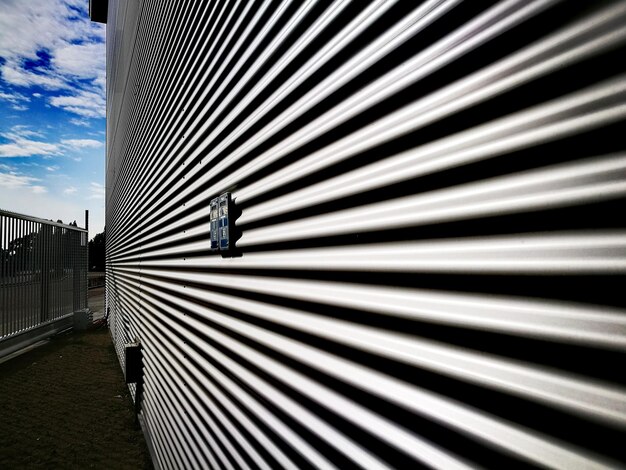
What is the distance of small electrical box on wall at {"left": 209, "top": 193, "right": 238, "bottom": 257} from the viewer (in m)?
1.97

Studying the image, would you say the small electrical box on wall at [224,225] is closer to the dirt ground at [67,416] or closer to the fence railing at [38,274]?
the dirt ground at [67,416]

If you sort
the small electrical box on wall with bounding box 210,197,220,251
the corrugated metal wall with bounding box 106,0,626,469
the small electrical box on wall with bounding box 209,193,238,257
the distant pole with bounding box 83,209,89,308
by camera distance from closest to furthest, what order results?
the corrugated metal wall with bounding box 106,0,626,469, the small electrical box on wall with bounding box 209,193,238,257, the small electrical box on wall with bounding box 210,197,220,251, the distant pole with bounding box 83,209,89,308

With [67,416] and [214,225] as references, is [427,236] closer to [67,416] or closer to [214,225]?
[214,225]

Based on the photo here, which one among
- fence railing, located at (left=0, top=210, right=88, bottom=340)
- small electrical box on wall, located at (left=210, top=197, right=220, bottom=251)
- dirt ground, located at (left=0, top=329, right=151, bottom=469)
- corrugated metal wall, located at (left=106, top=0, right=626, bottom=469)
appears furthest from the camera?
fence railing, located at (left=0, top=210, right=88, bottom=340)

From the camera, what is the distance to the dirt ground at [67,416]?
432cm

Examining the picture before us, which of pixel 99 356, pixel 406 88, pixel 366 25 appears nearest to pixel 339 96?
pixel 366 25

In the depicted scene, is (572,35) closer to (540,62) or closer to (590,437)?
(540,62)

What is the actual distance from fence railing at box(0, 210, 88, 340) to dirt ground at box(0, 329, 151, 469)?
136cm

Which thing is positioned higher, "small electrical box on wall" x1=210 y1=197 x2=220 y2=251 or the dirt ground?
"small electrical box on wall" x1=210 y1=197 x2=220 y2=251

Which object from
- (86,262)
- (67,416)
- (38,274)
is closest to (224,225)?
(67,416)

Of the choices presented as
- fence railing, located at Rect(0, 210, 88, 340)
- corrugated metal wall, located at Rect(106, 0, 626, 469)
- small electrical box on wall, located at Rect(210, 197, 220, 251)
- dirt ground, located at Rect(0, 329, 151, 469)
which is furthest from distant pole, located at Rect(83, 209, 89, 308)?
corrugated metal wall, located at Rect(106, 0, 626, 469)

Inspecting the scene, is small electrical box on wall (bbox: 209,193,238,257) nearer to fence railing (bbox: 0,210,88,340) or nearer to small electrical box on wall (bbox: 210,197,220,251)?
small electrical box on wall (bbox: 210,197,220,251)

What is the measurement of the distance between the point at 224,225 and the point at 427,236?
4.67 ft

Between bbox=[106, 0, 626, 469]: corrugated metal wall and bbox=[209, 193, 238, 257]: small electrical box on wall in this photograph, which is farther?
bbox=[209, 193, 238, 257]: small electrical box on wall
